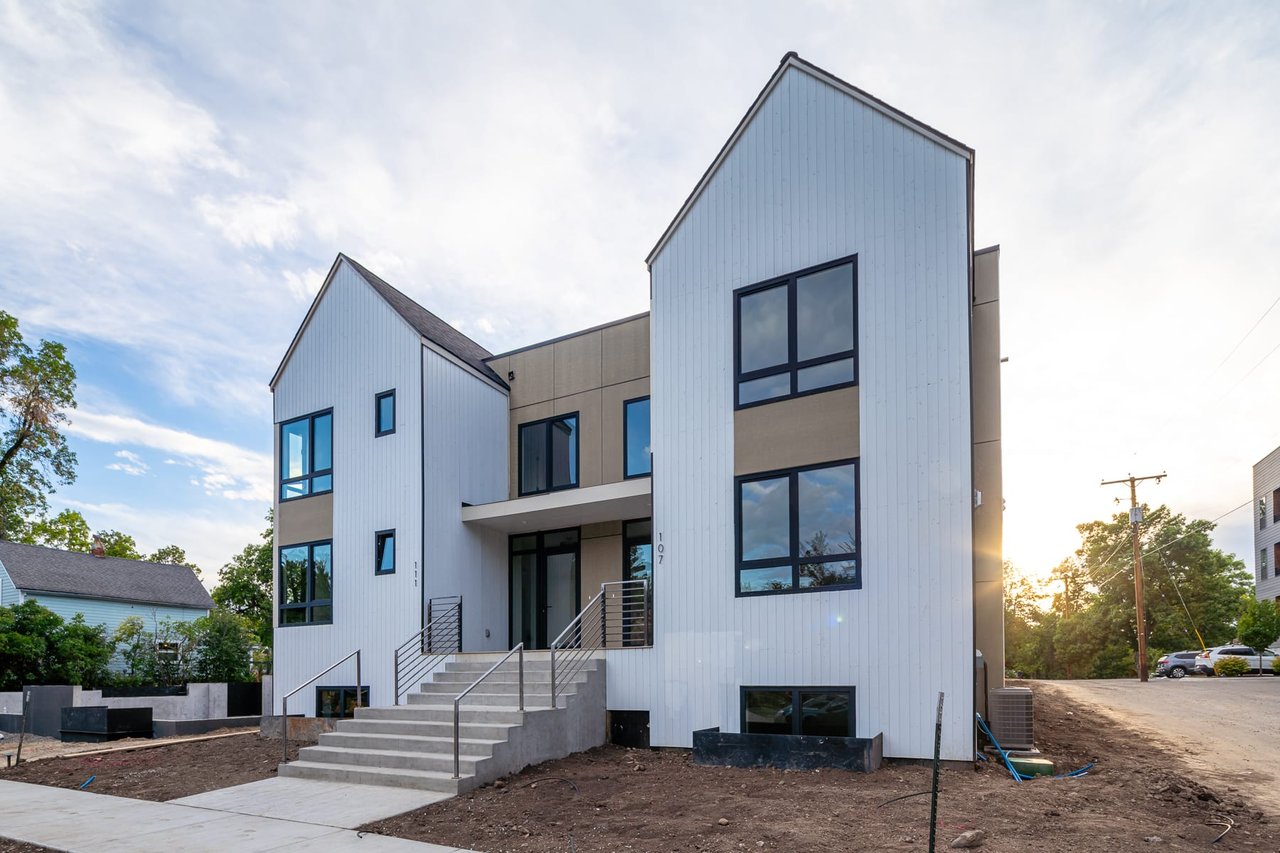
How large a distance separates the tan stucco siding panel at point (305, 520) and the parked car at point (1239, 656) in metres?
33.4

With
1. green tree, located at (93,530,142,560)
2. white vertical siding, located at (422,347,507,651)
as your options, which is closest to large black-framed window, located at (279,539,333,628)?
white vertical siding, located at (422,347,507,651)

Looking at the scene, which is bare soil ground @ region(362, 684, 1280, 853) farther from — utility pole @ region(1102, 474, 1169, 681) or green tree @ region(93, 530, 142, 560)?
green tree @ region(93, 530, 142, 560)

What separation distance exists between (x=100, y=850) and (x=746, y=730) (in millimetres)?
6940

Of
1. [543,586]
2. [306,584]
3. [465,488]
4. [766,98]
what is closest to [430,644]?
[543,586]

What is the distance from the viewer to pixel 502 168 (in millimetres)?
12914

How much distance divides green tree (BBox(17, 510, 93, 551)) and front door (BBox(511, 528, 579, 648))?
35025mm

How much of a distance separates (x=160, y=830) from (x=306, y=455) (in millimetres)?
9549

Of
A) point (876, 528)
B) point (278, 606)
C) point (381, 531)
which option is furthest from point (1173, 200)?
point (278, 606)

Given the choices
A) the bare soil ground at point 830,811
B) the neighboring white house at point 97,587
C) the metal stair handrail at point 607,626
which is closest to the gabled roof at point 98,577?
the neighboring white house at point 97,587

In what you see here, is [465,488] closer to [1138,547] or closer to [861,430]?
[861,430]

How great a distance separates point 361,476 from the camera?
1589cm

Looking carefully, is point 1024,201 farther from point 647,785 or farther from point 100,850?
point 100,850

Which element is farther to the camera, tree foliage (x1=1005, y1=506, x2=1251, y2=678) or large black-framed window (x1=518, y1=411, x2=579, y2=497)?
tree foliage (x1=1005, y1=506, x2=1251, y2=678)

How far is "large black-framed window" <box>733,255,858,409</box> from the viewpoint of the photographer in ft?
36.5
